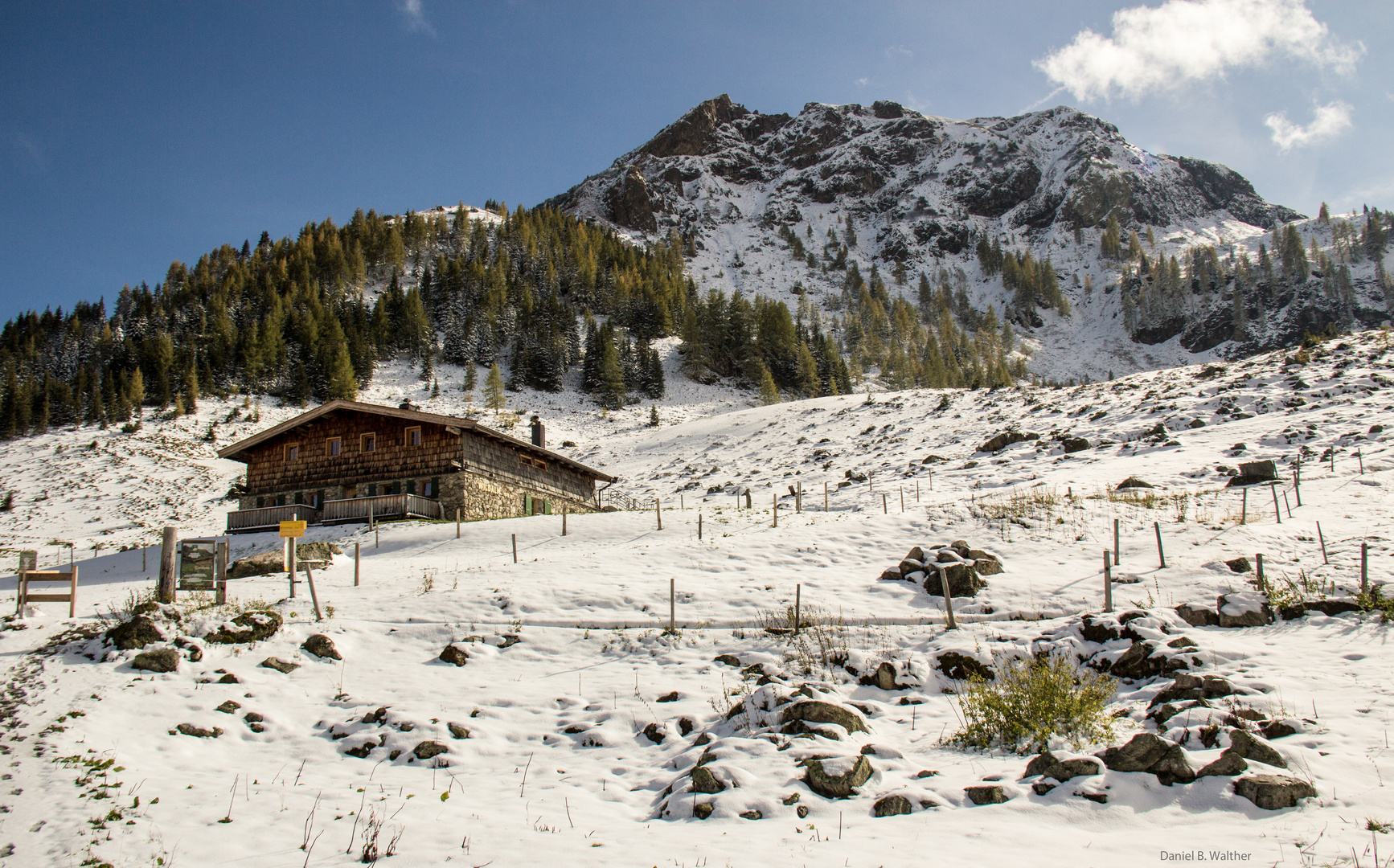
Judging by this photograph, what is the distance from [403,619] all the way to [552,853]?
1033cm

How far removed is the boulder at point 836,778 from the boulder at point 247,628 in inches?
447

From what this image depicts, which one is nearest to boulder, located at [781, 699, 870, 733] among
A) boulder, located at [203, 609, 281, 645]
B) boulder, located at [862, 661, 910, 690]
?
boulder, located at [862, 661, 910, 690]

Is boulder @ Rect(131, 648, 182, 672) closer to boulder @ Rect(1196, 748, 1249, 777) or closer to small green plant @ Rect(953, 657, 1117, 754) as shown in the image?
small green plant @ Rect(953, 657, 1117, 754)

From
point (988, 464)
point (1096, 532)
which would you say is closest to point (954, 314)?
point (988, 464)

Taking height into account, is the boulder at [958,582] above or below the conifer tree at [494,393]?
below

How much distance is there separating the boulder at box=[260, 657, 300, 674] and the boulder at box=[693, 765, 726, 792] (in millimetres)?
8652

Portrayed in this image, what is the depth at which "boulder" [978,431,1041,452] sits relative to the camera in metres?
39.1

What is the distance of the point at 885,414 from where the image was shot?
180 ft

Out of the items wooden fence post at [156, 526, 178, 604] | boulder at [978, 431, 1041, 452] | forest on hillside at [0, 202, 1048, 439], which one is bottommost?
wooden fence post at [156, 526, 178, 604]

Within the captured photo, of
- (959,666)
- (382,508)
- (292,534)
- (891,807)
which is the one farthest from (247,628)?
(382,508)

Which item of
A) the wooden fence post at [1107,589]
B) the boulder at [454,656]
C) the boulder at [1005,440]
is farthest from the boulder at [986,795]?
the boulder at [1005,440]

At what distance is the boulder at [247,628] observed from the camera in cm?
1315

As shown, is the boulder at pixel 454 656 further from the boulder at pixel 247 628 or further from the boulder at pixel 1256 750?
the boulder at pixel 1256 750

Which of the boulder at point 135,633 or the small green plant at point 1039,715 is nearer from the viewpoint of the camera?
the small green plant at point 1039,715
